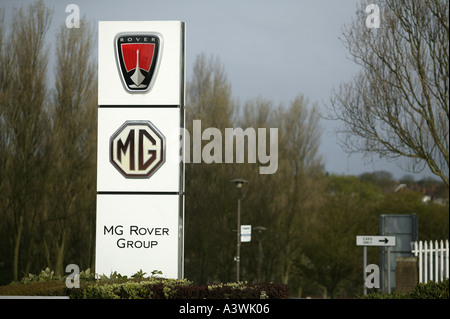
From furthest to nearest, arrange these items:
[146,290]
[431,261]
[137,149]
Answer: [431,261]
[137,149]
[146,290]

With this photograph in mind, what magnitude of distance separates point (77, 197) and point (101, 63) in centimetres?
2269

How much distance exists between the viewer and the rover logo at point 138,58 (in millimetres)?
9367

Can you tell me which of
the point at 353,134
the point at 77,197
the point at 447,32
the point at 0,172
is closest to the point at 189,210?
the point at 77,197

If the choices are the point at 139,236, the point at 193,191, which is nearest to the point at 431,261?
the point at 139,236

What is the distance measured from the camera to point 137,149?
30.7ft

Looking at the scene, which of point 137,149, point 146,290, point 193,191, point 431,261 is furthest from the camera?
point 193,191

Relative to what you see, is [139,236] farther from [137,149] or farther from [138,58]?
[138,58]

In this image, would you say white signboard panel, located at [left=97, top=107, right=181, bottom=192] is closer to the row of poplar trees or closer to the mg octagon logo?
the mg octagon logo

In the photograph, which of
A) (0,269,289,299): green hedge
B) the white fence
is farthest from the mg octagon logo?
the white fence

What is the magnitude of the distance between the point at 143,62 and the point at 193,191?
26.4 m

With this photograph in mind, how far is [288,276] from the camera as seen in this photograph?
3975cm

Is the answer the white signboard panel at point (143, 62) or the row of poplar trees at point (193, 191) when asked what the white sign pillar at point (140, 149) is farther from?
the row of poplar trees at point (193, 191)

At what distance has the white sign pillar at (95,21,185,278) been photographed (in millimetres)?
9398

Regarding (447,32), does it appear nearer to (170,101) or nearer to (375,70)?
(375,70)
